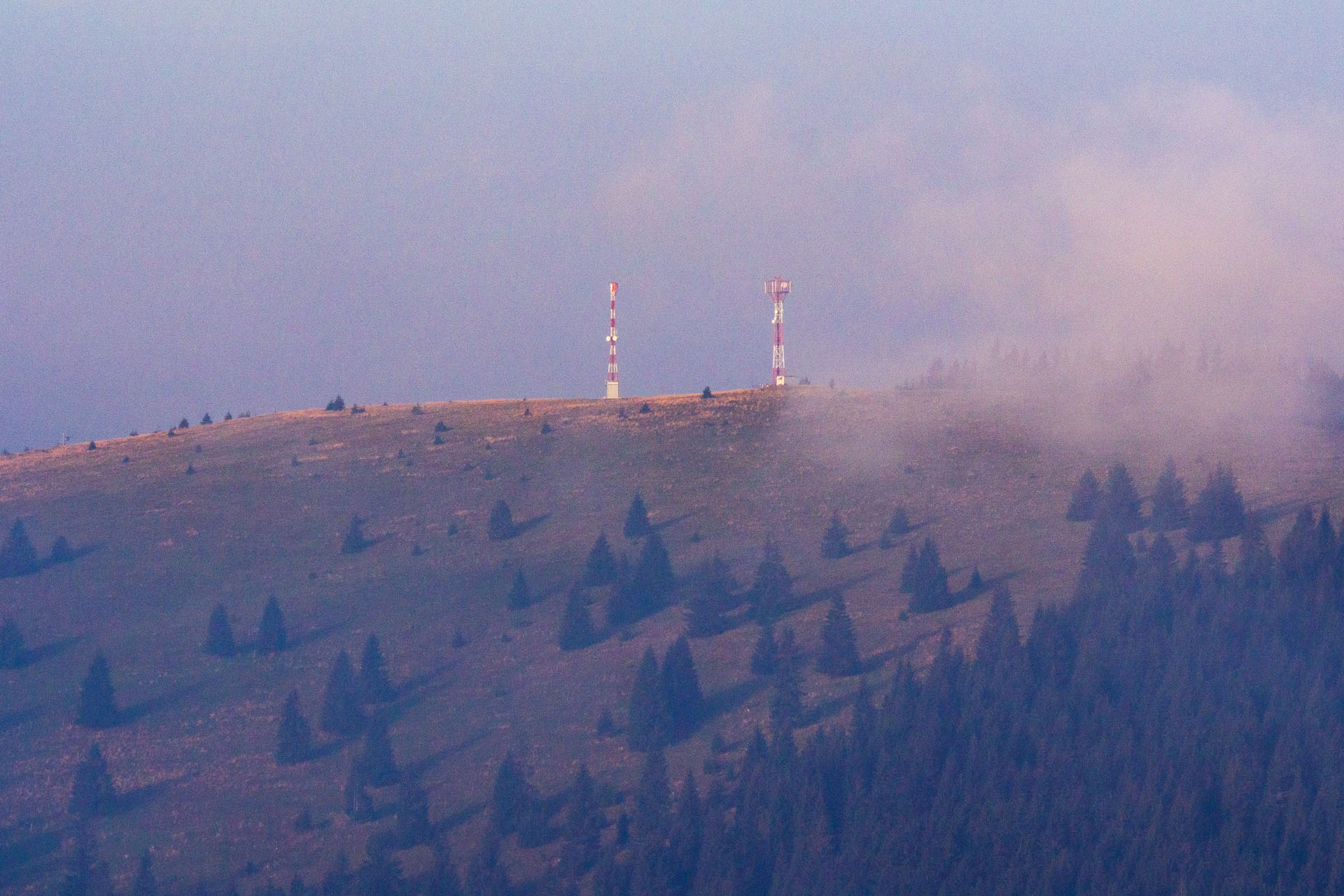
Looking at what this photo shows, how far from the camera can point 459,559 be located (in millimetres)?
100750

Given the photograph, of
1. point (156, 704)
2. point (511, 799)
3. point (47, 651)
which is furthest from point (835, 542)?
point (47, 651)

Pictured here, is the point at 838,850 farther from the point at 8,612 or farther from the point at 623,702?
the point at 8,612

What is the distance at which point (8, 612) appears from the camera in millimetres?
96438

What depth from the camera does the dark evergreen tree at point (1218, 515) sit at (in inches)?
3462

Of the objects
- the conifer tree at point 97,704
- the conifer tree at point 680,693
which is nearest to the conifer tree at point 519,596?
the conifer tree at point 680,693

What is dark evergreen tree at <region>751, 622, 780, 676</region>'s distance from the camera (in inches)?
3145

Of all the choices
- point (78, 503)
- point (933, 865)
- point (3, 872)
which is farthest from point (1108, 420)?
point (3, 872)

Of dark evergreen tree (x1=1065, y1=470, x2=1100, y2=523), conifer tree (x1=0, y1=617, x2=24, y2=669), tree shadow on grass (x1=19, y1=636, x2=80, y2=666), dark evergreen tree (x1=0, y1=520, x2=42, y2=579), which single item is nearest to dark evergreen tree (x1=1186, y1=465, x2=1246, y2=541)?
dark evergreen tree (x1=1065, y1=470, x2=1100, y2=523)

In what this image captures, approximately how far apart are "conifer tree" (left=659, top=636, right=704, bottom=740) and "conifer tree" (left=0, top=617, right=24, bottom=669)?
1533 inches

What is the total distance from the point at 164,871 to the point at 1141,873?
1603 inches

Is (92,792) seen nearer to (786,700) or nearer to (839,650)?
(786,700)

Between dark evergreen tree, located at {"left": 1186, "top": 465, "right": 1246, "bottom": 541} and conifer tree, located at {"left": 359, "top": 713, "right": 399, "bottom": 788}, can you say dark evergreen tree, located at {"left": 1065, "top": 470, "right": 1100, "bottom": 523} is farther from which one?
conifer tree, located at {"left": 359, "top": 713, "right": 399, "bottom": 788}

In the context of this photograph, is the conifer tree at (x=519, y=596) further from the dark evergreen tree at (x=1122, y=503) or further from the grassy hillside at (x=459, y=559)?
the dark evergreen tree at (x=1122, y=503)

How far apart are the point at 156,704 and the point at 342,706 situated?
452 inches
